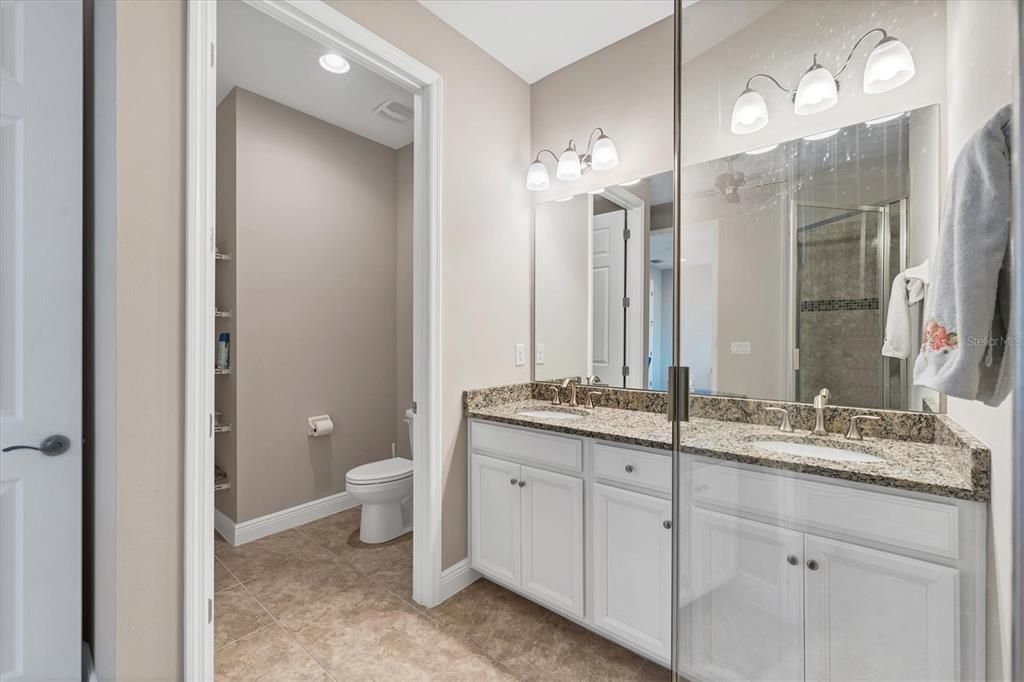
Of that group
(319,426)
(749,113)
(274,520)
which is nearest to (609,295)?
(749,113)

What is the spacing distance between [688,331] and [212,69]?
5.08 feet

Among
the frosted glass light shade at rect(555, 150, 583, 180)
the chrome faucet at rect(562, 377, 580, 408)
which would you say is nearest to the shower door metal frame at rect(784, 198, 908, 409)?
the chrome faucet at rect(562, 377, 580, 408)

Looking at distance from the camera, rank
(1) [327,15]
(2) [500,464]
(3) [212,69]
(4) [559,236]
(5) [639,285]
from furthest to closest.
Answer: (4) [559,236]
(5) [639,285]
(2) [500,464]
(1) [327,15]
(3) [212,69]

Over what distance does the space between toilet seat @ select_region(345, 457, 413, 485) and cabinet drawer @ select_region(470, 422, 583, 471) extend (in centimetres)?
69

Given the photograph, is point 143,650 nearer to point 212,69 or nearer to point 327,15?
point 212,69

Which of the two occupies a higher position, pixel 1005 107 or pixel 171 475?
pixel 1005 107

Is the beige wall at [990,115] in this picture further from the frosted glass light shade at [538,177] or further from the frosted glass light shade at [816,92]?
the frosted glass light shade at [538,177]

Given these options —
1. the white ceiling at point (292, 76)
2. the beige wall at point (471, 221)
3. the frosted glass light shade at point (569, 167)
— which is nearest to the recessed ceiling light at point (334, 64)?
the white ceiling at point (292, 76)

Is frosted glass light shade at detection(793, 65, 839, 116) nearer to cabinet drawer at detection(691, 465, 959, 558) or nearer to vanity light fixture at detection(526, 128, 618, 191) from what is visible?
cabinet drawer at detection(691, 465, 959, 558)

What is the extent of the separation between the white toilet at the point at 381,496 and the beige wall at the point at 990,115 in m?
2.35

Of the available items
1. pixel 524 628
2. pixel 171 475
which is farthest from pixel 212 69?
pixel 524 628

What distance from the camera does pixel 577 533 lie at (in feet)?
5.70

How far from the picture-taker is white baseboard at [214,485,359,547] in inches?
100

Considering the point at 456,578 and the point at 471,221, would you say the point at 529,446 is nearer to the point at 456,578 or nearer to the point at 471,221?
the point at 456,578
